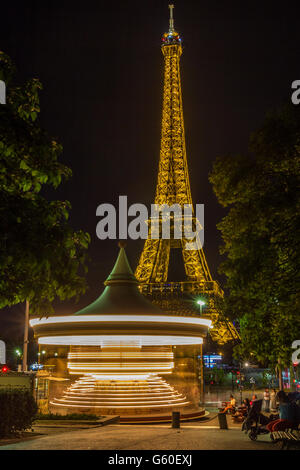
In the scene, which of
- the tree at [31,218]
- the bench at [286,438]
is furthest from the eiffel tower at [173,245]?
the tree at [31,218]

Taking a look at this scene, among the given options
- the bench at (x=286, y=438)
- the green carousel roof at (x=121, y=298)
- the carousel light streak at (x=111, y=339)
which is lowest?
the bench at (x=286, y=438)

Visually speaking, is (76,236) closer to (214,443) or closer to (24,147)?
(24,147)

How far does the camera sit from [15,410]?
1105 cm

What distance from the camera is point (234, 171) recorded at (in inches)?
445

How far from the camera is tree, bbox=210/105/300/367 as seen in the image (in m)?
10.4

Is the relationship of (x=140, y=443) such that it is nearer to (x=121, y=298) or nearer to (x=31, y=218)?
(x=31, y=218)

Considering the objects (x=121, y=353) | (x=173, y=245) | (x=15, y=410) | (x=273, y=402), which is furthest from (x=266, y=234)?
(x=173, y=245)

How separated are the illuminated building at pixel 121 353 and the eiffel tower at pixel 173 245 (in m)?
37.5

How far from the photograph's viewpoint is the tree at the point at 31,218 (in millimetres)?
6250

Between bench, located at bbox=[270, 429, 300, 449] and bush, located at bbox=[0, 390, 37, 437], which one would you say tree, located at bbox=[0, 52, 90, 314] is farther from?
bench, located at bbox=[270, 429, 300, 449]

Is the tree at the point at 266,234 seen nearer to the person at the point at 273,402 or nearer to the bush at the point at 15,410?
the bush at the point at 15,410

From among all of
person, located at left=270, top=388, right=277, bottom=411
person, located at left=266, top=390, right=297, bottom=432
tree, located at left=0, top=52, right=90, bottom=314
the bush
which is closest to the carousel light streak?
person, located at left=270, top=388, right=277, bottom=411

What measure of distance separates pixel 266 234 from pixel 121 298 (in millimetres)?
11977

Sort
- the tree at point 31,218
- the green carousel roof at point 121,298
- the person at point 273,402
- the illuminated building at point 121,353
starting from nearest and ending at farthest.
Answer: the tree at point 31,218
the illuminated building at point 121,353
the green carousel roof at point 121,298
the person at point 273,402
